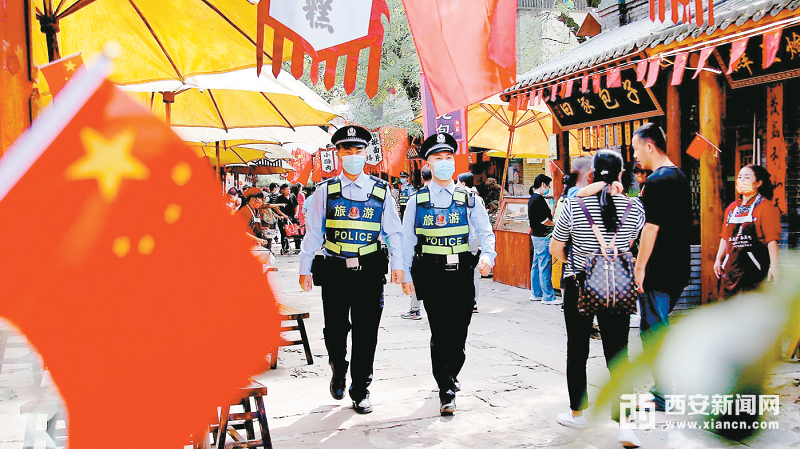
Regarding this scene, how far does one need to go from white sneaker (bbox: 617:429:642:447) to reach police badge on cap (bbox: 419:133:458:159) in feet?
8.13

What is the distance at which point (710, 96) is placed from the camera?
316 inches

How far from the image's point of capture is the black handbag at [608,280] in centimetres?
391

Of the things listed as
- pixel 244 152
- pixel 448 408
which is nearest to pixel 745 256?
pixel 448 408

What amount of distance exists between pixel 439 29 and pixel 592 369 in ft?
12.1

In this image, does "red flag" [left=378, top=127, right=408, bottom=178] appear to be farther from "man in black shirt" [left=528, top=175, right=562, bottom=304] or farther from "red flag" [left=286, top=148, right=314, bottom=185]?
"man in black shirt" [left=528, top=175, right=562, bottom=304]

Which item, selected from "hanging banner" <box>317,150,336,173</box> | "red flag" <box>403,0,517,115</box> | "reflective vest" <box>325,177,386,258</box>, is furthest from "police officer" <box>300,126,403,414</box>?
"hanging banner" <box>317,150,336,173</box>

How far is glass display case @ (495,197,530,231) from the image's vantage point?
1095 centimetres

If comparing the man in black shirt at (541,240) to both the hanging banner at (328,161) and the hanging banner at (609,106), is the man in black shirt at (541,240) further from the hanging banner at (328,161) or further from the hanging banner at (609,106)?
the hanging banner at (328,161)

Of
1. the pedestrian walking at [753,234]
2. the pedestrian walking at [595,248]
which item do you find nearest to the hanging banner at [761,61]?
the pedestrian walking at [753,234]

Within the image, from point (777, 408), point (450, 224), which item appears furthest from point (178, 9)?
point (777, 408)

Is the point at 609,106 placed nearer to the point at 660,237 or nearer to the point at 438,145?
the point at 438,145

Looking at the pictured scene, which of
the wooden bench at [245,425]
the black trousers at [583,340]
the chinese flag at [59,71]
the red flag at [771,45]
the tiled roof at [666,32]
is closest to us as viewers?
the chinese flag at [59,71]

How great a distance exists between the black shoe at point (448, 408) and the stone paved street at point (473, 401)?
2.2 inches

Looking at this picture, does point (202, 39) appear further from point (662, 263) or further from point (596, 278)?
point (662, 263)
